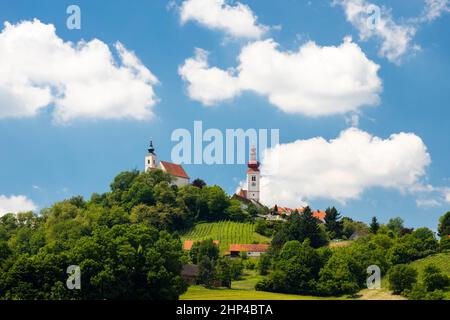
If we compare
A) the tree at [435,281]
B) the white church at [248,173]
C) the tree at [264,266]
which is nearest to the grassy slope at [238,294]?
the tree at [264,266]

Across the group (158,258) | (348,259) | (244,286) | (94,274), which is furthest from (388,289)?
(94,274)

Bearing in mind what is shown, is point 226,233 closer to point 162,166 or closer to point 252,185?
point 162,166

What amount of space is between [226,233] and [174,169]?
3294 cm

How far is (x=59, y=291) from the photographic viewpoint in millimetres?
Answer: 55094

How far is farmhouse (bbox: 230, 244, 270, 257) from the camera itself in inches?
3888

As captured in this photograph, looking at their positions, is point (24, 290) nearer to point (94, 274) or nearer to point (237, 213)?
point (94, 274)

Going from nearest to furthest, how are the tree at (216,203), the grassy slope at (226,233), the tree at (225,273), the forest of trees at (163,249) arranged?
1. the forest of trees at (163,249)
2. the tree at (225,273)
3. the grassy slope at (226,233)
4. the tree at (216,203)

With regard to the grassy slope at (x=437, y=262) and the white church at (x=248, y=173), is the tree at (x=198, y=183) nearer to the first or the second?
the white church at (x=248, y=173)

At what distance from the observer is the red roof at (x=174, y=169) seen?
13788 centimetres

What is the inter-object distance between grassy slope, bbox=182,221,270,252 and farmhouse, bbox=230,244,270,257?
2.67 m

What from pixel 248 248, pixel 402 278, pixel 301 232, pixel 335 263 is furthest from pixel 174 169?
pixel 402 278

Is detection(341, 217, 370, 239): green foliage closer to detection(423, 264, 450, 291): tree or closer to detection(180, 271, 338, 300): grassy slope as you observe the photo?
detection(180, 271, 338, 300): grassy slope

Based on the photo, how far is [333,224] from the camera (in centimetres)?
11262

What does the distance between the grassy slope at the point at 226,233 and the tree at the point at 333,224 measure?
35.6 ft
